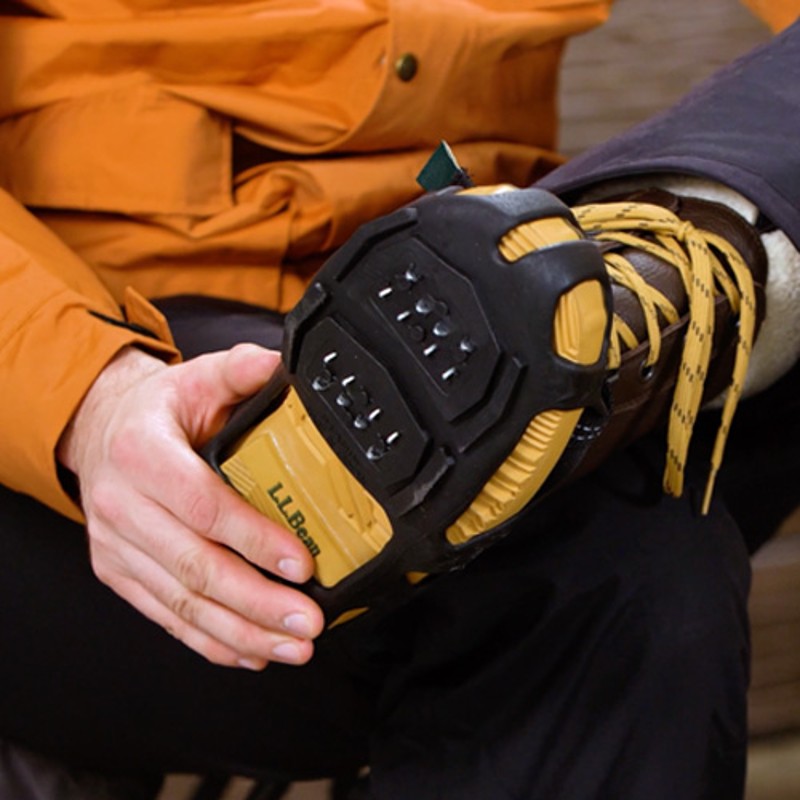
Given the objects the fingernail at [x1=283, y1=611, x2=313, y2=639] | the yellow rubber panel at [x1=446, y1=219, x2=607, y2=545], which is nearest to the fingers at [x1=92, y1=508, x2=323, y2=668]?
the fingernail at [x1=283, y1=611, x2=313, y2=639]

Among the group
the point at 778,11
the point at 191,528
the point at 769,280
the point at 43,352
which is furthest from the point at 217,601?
the point at 778,11

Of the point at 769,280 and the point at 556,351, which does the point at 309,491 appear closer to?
the point at 556,351

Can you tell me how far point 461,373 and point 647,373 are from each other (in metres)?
0.12

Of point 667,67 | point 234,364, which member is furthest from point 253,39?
point 667,67

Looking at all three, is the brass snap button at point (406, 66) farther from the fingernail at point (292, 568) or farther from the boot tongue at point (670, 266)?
the fingernail at point (292, 568)

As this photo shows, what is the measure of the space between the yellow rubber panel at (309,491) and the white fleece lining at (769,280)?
211 mm

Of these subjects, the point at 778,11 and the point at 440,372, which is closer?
the point at 440,372

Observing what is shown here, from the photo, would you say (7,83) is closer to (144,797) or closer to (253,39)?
(253,39)

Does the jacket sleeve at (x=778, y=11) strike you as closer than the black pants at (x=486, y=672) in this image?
No

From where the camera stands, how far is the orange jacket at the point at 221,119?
71 centimetres

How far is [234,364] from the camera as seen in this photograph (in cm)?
52

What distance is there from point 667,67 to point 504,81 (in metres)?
0.94

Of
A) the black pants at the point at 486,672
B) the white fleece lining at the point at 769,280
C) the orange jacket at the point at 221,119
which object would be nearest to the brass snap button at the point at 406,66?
the orange jacket at the point at 221,119

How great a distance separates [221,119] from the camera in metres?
0.73
